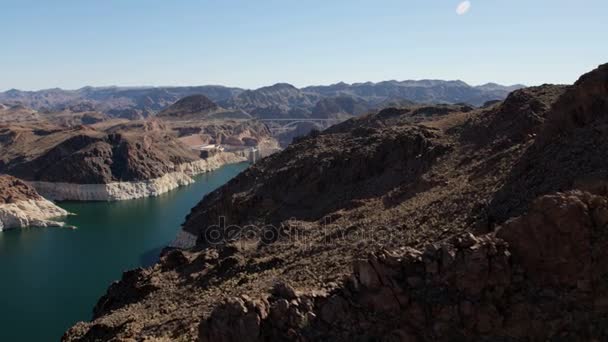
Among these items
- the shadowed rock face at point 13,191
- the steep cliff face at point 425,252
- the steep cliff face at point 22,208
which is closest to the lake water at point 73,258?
the steep cliff face at point 22,208

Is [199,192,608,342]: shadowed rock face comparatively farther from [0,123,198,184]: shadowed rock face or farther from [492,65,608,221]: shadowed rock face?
[0,123,198,184]: shadowed rock face

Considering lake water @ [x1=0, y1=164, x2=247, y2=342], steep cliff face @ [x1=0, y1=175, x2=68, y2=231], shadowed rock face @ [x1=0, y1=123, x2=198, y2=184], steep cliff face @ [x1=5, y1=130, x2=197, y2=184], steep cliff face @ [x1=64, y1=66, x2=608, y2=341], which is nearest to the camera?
steep cliff face @ [x1=64, y1=66, x2=608, y2=341]

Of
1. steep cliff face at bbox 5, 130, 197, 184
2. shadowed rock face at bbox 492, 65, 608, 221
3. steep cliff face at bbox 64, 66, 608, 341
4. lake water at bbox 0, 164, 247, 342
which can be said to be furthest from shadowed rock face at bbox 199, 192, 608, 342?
steep cliff face at bbox 5, 130, 197, 184

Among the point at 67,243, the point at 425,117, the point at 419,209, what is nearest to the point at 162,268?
the point at 419,209

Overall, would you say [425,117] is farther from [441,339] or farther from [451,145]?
[441,339]

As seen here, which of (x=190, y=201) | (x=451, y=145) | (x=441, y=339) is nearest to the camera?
(x=441, y=339)

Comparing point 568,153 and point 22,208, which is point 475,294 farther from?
point 22,208
